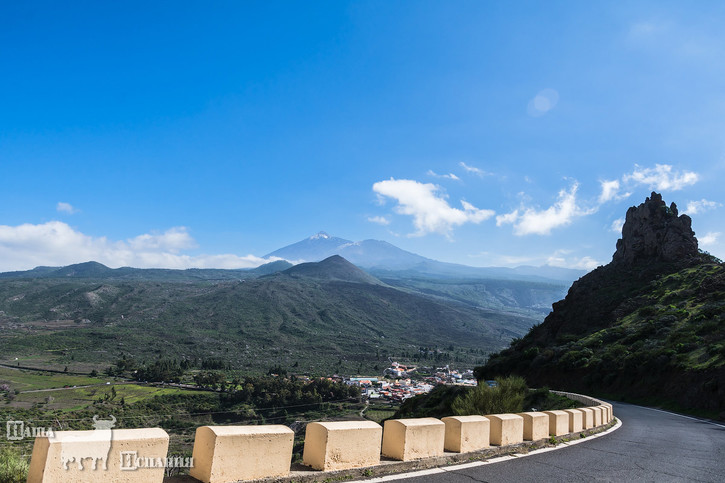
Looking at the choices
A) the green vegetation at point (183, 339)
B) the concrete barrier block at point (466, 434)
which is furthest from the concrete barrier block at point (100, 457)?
the green vegetation at point (183, 339)

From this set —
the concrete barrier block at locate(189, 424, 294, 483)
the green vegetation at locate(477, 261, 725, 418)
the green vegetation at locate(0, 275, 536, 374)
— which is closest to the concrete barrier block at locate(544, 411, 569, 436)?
the concrete barrier block at locate(189, 424, 294, 483)

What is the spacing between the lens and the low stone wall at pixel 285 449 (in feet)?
12.6

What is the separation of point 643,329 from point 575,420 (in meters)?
31.9

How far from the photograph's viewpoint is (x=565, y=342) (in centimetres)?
4562

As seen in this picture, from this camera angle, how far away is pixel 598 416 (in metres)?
13.0

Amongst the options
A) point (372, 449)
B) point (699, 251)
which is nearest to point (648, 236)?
point (699, 251)

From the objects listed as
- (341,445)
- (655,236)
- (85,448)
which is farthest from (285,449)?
(655,236)

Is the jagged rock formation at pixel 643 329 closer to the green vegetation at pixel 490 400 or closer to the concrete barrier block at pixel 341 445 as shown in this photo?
the green vegetation at pixel 490 400

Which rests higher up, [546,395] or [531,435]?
[531,435]

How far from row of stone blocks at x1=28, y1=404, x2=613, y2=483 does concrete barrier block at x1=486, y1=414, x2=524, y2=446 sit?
463 mm

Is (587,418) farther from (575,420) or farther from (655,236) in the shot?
(655,236)

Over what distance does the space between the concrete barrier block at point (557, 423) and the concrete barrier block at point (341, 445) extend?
609cm

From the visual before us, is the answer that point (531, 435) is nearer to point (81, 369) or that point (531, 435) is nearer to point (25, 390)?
point (25, 390)

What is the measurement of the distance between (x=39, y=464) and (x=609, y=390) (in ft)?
121
